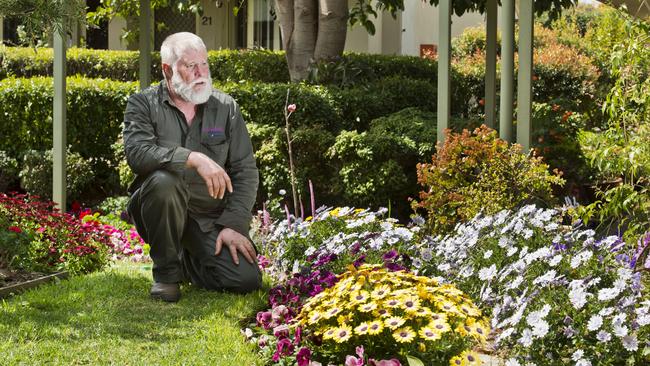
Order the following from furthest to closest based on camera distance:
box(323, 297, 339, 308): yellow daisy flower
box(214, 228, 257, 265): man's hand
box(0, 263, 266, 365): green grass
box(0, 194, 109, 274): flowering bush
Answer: box(0, 194, 109, 274): flowering bush, box(214, 228, 257, 265): man's hand, box(0, 263, 266, 365): green grass, box(323, 297, 339, 308): yellow daisy flower

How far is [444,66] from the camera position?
26.0 feet

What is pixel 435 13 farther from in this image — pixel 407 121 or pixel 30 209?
pixel 30 209

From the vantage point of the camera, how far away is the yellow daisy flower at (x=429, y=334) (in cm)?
410

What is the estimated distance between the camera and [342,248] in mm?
5809

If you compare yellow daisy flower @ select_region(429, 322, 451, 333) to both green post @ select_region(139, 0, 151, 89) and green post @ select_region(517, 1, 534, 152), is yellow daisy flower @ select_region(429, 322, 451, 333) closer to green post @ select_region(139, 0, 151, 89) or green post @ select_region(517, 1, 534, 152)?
green post @ select_region(517, 1, 534, 152)

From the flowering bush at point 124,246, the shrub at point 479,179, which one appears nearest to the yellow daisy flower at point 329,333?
the shrub at point 479,179

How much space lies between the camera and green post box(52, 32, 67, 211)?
8.48 m

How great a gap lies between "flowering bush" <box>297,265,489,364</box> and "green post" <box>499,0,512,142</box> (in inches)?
140

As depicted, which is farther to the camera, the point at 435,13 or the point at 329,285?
the point at 435,13

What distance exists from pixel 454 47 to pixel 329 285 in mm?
13688

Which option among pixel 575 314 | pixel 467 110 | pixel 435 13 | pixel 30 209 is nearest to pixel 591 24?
pixel 435 13

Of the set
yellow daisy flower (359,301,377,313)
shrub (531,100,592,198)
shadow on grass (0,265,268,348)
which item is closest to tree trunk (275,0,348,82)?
shrub (531,100,592,198)

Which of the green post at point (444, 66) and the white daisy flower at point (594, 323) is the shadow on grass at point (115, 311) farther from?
the green post at point (444, 66)

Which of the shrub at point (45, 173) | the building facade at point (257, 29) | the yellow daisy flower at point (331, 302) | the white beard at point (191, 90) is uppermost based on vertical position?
the building facade at point (257, 29)
